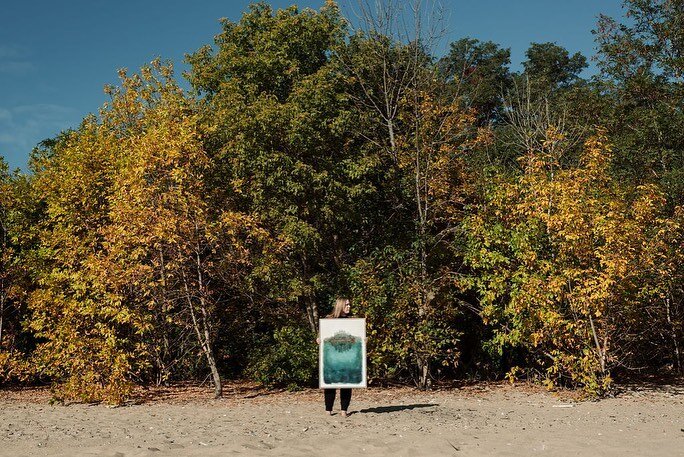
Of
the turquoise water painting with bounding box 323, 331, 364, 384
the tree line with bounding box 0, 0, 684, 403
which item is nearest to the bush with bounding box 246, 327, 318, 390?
the tree line with bounding box 0, 0, 684, 403

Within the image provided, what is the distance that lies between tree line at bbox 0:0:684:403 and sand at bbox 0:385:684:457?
85 cm

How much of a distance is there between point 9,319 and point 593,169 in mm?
14132

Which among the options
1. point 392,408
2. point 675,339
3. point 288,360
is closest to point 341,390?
point 392,408

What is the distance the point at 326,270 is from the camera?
15211mm

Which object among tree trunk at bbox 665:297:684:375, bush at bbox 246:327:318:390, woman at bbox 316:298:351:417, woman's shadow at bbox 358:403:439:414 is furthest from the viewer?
tree trunk at bbox 665:297:684:375

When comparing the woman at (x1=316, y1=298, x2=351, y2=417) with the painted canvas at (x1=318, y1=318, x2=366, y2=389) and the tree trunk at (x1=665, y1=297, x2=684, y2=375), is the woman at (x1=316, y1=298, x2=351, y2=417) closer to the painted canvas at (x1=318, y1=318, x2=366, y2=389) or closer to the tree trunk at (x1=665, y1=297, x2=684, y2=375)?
the painted canvas at (x1=318, y1=318, x2=366, y2=389)

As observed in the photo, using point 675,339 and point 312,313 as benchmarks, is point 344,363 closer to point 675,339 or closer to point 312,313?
point 312,313

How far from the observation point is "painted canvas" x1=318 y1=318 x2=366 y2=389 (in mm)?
8766

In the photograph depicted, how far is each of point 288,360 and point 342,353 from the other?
195 inches

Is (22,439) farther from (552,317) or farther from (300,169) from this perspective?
(552,317)

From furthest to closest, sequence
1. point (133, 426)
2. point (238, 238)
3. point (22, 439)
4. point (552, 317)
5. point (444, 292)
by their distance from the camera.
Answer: point (444, 292) < point (238, 238) < point (552, 317) < point (133, 426) < point (22, 439)

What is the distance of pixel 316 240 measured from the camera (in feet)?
44.7

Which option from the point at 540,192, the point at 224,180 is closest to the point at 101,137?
the point at 224,180

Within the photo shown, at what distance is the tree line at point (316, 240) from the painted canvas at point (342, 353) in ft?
13.6
